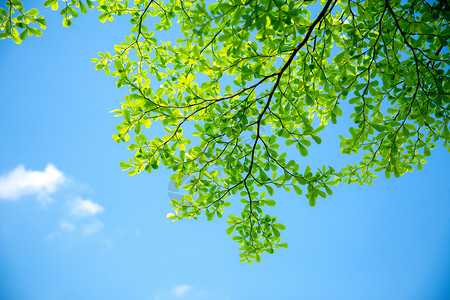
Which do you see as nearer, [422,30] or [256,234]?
[422,30]

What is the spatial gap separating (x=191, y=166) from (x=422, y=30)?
248 cm

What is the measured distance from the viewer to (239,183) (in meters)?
2.29

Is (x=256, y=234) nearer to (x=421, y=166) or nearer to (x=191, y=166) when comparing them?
(x=191, y=166)

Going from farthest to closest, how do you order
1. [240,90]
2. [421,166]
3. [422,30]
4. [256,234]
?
[421,166], [256,234], [240,90], [422,30]

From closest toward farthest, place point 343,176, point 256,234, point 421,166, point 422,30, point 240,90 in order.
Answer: point 422,30 → point 240,90 → point 256,234 → point 421,166 → point 343,176

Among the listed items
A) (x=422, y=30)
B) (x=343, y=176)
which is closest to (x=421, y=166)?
(x=343, y=176)

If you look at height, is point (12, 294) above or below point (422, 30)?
above

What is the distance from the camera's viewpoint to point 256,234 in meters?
2.43

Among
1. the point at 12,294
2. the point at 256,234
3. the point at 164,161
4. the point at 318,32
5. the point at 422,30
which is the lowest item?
the point at 256,234

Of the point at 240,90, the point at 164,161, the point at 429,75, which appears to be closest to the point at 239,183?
the point at 164,161

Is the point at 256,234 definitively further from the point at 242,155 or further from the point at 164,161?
the point at 164,161

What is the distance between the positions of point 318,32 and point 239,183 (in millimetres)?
1658

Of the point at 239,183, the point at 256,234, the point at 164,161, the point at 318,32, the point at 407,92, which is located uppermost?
the point at 318,32

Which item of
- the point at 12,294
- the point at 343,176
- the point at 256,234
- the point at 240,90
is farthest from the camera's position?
the point at 12,294
